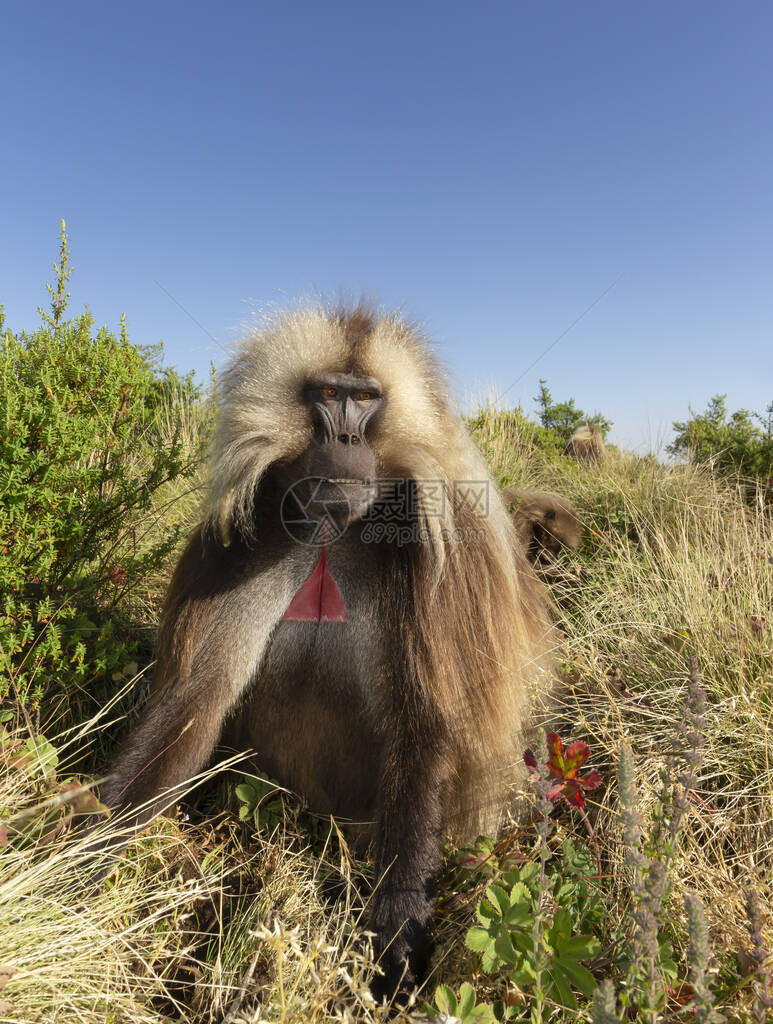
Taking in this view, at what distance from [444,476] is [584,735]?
1.30 m

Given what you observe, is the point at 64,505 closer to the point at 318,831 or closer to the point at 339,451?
the point at 339,451

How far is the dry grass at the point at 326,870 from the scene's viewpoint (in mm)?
1869

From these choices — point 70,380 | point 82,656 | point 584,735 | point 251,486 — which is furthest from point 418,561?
point 70,380

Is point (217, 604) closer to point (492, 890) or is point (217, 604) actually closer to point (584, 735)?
point (492, 890)

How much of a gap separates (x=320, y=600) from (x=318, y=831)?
3.34ft

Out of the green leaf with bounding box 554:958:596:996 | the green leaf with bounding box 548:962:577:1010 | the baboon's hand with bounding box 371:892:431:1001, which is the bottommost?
the baboon's hand with bounding box 371:892:431:1001

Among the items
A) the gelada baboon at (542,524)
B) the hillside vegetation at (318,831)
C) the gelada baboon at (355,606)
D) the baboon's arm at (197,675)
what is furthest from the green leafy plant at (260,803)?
the gelada baboon at (542,524)

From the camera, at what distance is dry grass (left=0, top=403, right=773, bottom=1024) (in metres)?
1.87

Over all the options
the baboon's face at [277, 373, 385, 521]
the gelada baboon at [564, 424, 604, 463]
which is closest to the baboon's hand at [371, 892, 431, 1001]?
the baboon's face at [277, 373, 385, 521]

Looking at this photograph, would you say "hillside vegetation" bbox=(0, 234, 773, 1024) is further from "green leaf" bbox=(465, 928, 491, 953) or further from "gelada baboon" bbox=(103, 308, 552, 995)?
"gelada baboon" bbox=(103, 308, 552, 995)

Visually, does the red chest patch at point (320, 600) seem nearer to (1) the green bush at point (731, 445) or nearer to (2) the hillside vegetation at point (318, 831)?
(2) the hillside vegetation at point (318, 831)

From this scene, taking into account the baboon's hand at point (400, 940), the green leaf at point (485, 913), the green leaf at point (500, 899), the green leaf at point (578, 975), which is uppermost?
the green leaf at point (500, 899)

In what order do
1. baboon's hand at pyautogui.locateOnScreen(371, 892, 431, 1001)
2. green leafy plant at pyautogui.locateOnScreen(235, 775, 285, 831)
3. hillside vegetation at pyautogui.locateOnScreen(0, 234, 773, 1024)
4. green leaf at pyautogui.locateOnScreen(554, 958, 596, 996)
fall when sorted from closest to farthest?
green leaf at pyautogui.locateOnScreen(554, 958, 596, 996), hillside vegetation at pyautogui.locateOnScreen(0, 234, 773, 1024), baboon's hand at pyautogui.locateOnScreen(371, 892, 431, 1001), green leafy plant at pyautogui.locateOnScreen(235, 775, 285, 831)

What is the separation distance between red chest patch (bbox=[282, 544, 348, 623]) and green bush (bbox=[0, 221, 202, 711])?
1.14 metres
